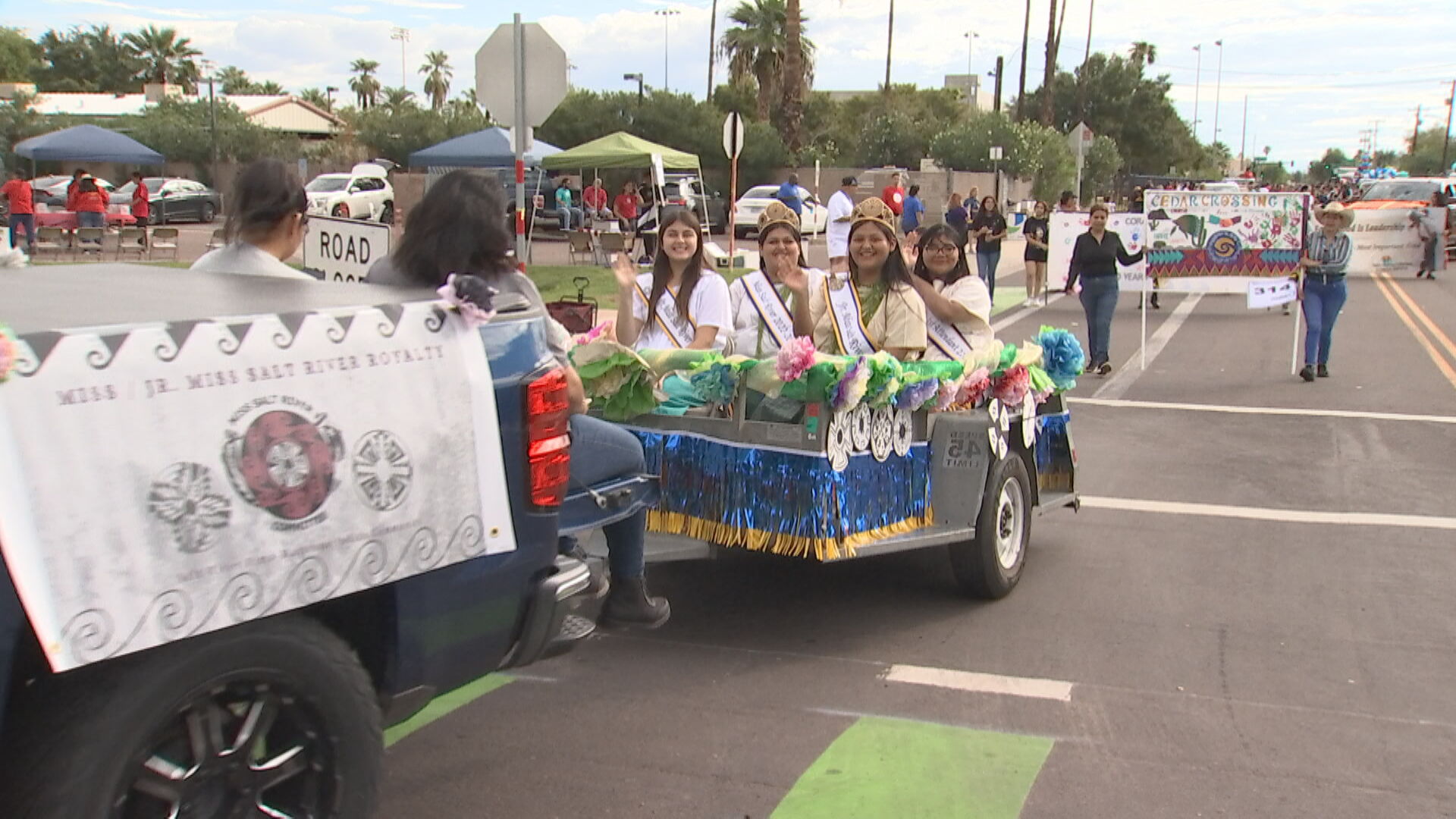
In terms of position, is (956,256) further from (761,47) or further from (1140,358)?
(761,47)

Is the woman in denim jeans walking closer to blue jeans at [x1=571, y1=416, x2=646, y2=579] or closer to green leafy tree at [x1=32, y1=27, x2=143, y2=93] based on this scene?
blue jeans at [x1=571, y1=416, x2=646, y2=579]

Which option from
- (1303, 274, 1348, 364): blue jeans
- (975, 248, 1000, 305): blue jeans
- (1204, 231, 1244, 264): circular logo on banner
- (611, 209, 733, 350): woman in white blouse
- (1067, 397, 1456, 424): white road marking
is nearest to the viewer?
(611, 209, 733, 350): woman in white blouse

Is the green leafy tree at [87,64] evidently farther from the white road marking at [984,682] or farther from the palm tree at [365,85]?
the white road marking at [984,682]

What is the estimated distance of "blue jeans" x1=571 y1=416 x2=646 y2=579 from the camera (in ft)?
14.4

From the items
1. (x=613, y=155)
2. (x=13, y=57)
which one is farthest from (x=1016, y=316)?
(x=13, y=57)

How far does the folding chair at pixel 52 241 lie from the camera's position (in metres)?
22.2

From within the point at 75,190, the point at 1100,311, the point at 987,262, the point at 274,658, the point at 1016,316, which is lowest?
the point at 1016,316

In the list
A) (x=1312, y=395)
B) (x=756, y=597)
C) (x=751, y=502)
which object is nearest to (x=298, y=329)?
(x=751, y=502)

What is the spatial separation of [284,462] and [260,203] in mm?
2055

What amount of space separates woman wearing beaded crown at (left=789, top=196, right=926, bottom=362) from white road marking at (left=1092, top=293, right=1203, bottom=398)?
675 centimetres

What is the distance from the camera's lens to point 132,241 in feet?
81.3

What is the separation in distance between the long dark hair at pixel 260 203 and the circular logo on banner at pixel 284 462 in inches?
77.7

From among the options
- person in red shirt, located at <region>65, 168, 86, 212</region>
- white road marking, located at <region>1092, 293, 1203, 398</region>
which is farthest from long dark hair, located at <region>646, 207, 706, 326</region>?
person in red shirt, located at <region>65, 168, 86, 212</region>

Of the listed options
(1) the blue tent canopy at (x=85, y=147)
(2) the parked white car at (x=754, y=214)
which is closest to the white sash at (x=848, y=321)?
(1) the blue tent canopy at (x=85, y=147)
